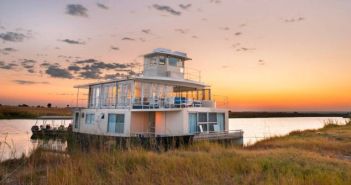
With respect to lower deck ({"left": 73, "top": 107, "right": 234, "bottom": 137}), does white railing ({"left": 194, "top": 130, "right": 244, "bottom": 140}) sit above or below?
below

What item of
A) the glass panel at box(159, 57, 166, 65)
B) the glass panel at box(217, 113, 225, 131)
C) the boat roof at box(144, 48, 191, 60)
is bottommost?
the glass panel at box(217, 113, 225, 131)

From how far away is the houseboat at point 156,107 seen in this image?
19.0m

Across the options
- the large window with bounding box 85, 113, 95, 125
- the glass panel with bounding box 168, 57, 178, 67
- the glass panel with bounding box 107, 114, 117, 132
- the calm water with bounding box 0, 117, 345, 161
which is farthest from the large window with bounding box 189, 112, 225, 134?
the large window with bounding box 85, 113, 95, 125

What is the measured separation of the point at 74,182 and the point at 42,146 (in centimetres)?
452

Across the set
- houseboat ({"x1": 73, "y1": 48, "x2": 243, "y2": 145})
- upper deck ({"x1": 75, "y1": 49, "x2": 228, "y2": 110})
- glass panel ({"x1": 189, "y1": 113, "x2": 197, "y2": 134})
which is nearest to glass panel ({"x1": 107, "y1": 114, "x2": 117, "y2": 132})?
houseboat ({"x1": 73, "y1": 48, "x2": 243, "y2": 145})

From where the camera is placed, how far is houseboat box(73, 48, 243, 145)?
19.0 metres

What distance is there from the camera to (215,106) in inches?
870

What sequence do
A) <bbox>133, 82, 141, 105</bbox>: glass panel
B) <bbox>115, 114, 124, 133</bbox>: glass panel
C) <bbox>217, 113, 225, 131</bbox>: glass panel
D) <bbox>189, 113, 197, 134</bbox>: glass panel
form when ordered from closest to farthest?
<bbox>189, 113, 197, 134</bbox>: glass panel → <bbox>115, 114, 124, 133</bbox>: glass panel → <bbox>133, 82, 141, 105</bbox>: glass panel → <bbox>217, 113, 225, 131</bbox>: glass panel

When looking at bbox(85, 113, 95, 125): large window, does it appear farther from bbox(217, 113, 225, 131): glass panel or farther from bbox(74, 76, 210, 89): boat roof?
bbox(217, 113, 225, 131): glass panel

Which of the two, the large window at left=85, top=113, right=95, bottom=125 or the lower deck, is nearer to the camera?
the lower deck

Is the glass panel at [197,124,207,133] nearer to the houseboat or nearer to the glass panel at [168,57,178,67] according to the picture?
the houseboat

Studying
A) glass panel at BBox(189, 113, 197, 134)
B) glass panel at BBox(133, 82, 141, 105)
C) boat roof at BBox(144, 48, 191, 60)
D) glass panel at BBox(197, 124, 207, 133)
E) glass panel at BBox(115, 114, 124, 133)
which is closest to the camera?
glass panel at BBox(189, 113, 197, 134)

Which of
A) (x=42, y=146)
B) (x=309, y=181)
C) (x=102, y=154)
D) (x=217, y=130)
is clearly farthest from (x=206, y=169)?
(x=217, y=130)

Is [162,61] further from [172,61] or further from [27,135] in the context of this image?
[27,135]
